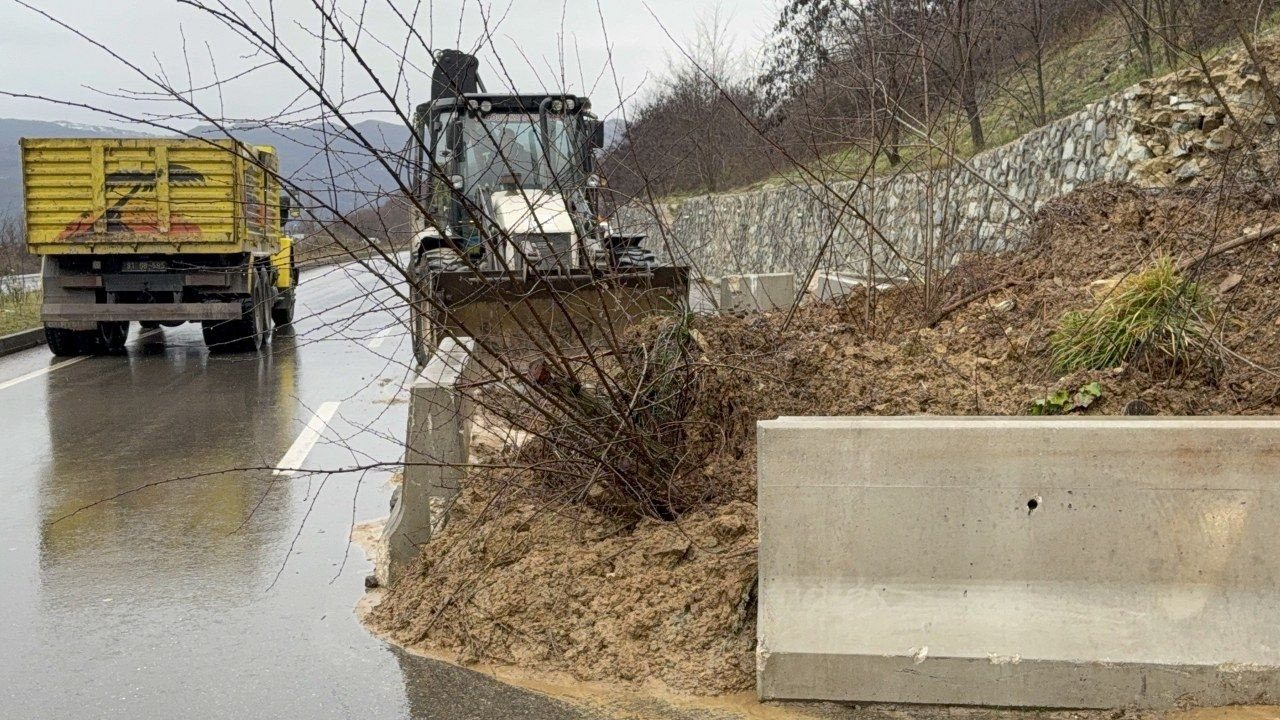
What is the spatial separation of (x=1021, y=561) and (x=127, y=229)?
50.0 ft

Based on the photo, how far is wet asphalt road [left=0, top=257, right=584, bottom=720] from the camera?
16.3ft

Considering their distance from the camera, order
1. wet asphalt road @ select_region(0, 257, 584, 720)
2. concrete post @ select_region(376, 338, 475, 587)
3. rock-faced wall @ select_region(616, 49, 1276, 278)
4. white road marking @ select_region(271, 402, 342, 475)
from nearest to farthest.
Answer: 1. wet asphalt road @ select_region(0, 257, 584, 720)
2. concrete post @ select_region(376, 338, 475, 587)
3. rock-faced wall @ select_region(616, 49, 1276, 278)
4. white road marking @ select_region(271, 402, 342, 475)

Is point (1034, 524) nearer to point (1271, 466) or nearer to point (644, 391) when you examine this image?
point (1271, 466)

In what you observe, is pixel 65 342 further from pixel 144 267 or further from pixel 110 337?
pixel 144 267

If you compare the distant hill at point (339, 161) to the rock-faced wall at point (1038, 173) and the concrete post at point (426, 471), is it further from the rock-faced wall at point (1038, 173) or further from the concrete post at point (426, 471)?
the rock-faced wall at point (1038, 173)

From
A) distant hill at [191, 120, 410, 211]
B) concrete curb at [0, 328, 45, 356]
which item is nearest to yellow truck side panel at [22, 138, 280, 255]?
concrete curb at [0, 328, 45, 356]

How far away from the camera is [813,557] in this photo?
474 centimetres

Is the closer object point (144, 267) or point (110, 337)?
point (144, 267)

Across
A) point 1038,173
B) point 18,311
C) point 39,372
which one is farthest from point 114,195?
point 1038,173

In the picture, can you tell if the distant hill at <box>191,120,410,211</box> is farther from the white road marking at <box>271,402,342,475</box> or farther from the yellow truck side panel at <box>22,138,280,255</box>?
the yellow truck side panel at <box>22,138,280,255</box>

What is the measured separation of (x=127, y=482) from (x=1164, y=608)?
277 inches

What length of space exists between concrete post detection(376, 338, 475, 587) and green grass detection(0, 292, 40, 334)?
1607cm

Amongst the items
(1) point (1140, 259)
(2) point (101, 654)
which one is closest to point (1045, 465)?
(2) point (101, 654)

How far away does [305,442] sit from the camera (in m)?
10.5
